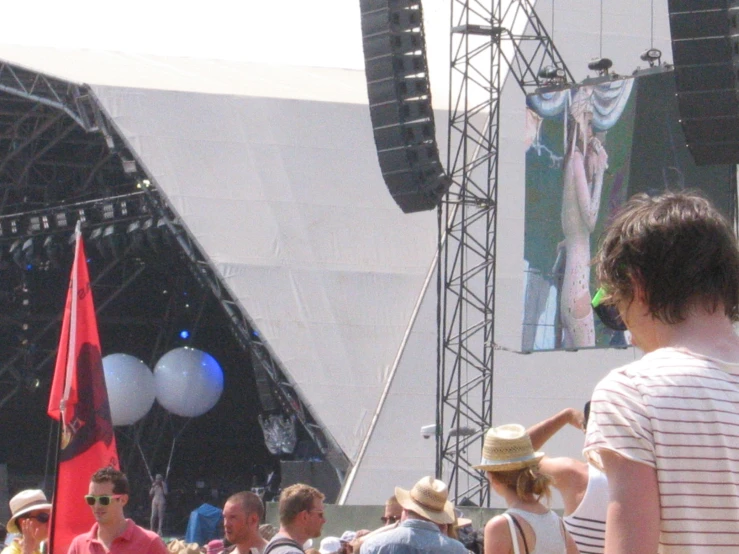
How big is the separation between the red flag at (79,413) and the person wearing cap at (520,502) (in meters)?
2.28

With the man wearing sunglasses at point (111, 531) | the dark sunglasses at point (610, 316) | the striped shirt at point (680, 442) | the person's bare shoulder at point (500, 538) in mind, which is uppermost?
the dark sunglasses at point (610, 316)

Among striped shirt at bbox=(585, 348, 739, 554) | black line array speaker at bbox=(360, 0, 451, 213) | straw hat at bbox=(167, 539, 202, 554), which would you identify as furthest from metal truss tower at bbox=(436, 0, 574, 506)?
striped shirt at bbox=(585, 348, 739, 554)

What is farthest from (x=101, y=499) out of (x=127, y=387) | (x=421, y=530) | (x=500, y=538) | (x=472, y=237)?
(x=127, y=387)

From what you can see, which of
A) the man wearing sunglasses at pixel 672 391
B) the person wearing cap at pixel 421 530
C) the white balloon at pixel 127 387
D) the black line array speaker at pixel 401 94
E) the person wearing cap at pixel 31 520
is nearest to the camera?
the man wearing sunglasses at pixel 672 391

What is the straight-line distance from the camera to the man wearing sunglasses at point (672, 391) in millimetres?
1486

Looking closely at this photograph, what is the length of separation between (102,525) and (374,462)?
10.4 meters

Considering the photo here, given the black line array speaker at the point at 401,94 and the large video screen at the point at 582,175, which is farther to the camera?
the large video screen at the point at 582,175

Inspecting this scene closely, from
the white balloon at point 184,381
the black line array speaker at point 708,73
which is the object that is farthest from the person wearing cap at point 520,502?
the white balloon at point 184,381

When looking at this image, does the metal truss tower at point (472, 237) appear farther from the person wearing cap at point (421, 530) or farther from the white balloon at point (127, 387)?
the person wearing cap at point (421, 530)

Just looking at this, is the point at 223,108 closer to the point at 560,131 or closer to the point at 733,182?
the point at 560,131

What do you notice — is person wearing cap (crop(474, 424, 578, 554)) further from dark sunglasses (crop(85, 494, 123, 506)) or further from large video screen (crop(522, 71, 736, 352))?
large video screen (crop(522, 71, 736, 352))

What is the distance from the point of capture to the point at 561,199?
11641mm

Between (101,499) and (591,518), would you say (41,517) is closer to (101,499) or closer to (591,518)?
(101,499)

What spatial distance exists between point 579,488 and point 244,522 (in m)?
1.16
